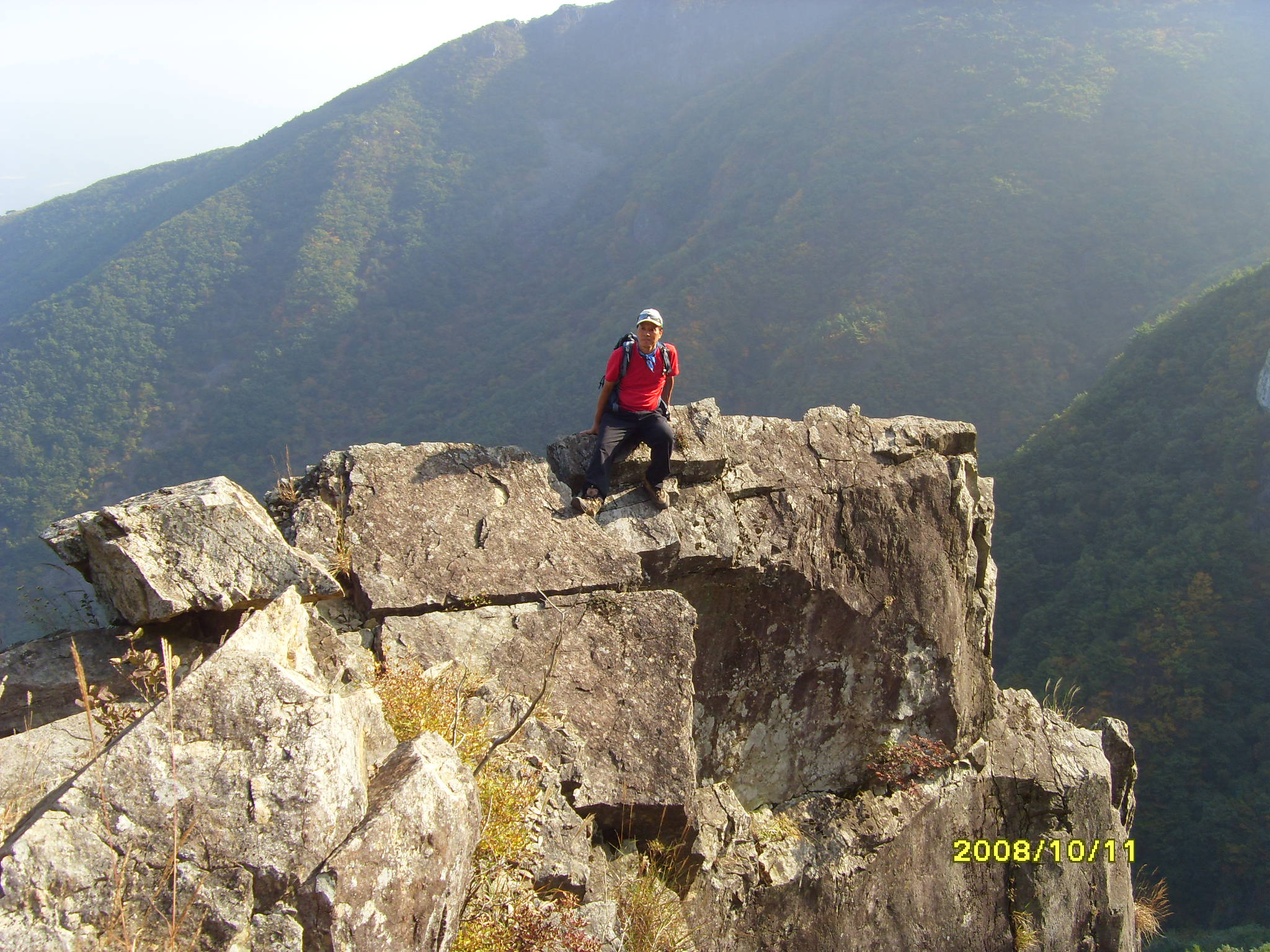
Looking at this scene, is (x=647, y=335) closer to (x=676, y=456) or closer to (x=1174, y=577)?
(x=676, y=456)

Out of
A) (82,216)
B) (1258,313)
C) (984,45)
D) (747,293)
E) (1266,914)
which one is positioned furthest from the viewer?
(82,216)

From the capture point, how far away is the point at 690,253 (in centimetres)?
7062

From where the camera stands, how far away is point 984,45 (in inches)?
2876

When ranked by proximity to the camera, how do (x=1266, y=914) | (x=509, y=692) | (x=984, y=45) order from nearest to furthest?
(x=509, y=692), (x=1266, y=914), (x=984, y=45)

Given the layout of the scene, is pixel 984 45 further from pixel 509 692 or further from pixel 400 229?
pixel 509 692

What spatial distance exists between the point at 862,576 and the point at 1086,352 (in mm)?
51208

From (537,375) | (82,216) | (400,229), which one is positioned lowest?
(537,375)

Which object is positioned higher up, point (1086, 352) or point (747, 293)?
point (747, 293)

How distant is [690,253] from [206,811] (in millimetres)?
71564

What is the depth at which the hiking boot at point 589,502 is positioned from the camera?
5402 mm

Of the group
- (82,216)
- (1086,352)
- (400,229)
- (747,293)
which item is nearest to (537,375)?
(747,293)

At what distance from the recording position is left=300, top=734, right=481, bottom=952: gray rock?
257cm
